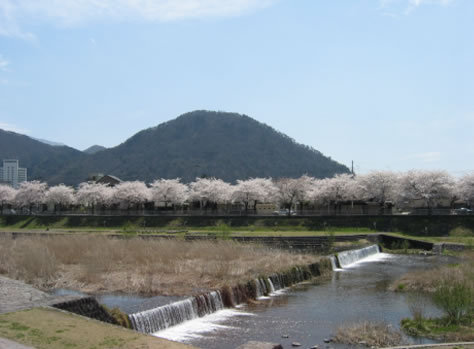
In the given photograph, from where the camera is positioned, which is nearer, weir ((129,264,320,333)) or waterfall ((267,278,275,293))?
weir ((129,264,320,333))

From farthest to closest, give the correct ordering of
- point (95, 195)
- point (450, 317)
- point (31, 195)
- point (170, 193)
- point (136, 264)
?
point (31, 195)
point (95, 195)
point (170, 193)
point (136, 264)
point (450, 317)

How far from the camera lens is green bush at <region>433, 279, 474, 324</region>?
14.9 meters

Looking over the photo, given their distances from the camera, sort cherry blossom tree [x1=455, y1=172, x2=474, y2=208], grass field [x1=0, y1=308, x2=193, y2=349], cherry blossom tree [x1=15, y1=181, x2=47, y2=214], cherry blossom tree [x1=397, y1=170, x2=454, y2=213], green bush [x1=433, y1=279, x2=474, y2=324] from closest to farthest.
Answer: grass field [x1=0, y1=308, x2=193, y2=349] < green bush [x1=433, y1=279, x2=474, y2=324] < cherry blossom tree [x1=455, y1=172, x2=474, y2=208] < cherry blossom tree [x1=397, y1=170, x2=454, y2=213] < cherry blossom tree [x1=15, y1=181, x2=47, y2=214]

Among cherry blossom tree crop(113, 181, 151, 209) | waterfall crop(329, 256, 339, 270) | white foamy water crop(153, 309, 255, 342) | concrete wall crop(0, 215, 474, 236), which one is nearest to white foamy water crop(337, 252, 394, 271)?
waterfall crop(329, 256, 339, 270)

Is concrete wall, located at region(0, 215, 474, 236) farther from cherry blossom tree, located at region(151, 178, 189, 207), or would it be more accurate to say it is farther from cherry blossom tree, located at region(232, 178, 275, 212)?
cherry blossom tree, located at region(232, 178, 275, 212)

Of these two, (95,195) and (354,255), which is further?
(95,195)

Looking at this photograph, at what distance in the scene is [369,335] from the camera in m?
14.5

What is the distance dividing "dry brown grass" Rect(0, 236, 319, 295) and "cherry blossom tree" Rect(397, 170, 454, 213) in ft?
108

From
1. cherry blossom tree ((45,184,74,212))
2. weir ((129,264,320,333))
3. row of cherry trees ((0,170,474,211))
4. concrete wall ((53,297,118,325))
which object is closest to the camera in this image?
concrete wall ((53,297,118,325))

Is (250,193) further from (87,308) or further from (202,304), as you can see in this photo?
(87,308)

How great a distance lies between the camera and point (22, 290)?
16.0 meters

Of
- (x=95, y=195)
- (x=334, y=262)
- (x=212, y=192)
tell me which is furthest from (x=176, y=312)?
(x=95, y=195)

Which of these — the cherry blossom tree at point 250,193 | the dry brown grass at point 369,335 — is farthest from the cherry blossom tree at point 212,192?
the dry brown grass at point 369,335

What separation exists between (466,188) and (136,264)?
4643cm
